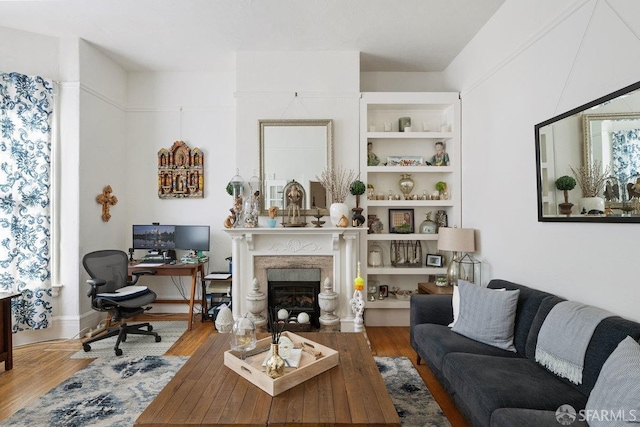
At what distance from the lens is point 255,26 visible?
11.0 feet

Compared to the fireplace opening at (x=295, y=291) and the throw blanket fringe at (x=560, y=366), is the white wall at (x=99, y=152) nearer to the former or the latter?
the fireplace opening at (x=295, y=291)

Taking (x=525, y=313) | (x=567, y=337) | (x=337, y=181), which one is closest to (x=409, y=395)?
(x=525, y=313)

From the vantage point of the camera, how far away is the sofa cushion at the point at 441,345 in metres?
2.21

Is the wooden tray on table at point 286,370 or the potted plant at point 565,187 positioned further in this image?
the potted plant at point 565,187

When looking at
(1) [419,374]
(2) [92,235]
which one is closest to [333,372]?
(1) [419,374]

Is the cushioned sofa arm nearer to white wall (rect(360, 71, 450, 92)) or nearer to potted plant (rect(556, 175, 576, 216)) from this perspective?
potted plant (rect(556, 175, 576, 216))

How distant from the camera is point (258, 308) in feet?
12.0

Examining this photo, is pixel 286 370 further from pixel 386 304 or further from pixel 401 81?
pixel 401 81

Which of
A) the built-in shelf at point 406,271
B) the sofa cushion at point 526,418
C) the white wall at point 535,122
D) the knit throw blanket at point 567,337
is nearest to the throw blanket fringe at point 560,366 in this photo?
the knit throw blanket at point 567,337

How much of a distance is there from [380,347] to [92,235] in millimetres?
3423

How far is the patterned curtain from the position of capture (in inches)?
125

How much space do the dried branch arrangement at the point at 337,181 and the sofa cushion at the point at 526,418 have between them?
2.63m

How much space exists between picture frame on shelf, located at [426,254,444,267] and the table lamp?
0.41m

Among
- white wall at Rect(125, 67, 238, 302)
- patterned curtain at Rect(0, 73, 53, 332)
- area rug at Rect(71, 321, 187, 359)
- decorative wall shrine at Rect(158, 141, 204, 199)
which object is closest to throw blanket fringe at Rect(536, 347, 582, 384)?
area rug at Rect(71, 321, 187, 359)
